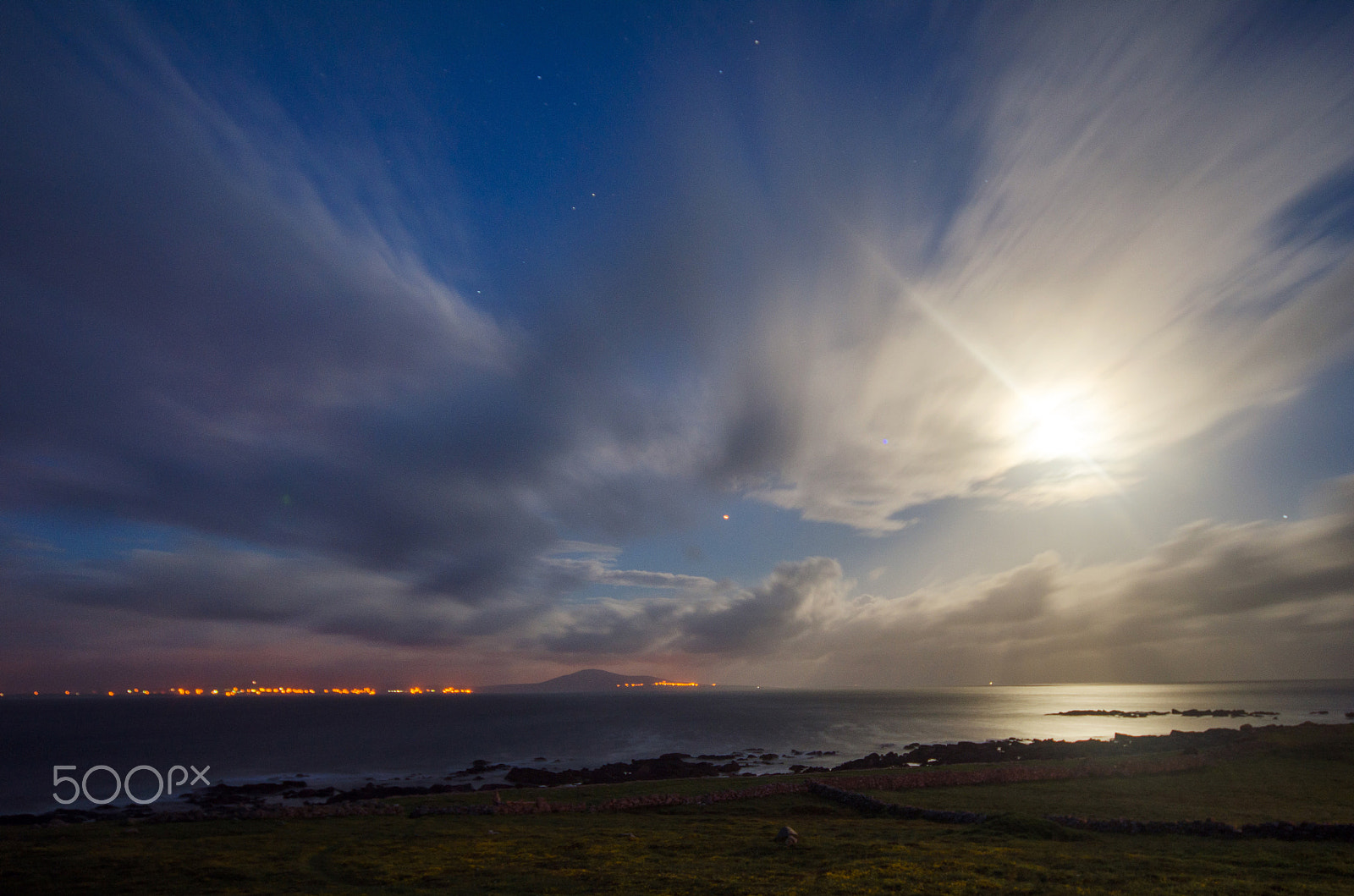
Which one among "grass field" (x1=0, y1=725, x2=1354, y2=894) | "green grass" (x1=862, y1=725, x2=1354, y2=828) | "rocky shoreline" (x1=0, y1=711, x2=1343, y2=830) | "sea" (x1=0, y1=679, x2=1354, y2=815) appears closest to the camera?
"grass field" (x1=0, y1=725, x2=1354, y2=894)

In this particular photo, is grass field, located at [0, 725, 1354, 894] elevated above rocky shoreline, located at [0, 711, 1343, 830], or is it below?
above

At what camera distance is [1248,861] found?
1891cm

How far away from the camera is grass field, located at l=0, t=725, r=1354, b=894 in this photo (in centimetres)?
1759

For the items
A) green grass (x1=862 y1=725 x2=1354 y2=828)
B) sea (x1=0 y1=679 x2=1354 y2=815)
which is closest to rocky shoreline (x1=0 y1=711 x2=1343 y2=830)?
green grass (x1=862 y1=725 x2=1354 y2=828)

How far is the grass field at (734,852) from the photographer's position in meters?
17.6

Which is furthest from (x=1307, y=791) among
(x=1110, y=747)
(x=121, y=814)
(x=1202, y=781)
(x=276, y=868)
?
(x=121, y=814)

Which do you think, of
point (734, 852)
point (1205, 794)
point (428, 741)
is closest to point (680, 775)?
point (734, 852)

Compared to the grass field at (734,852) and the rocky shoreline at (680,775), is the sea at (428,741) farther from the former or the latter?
the grass field at (734,852)

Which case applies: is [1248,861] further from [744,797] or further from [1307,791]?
[744,797]

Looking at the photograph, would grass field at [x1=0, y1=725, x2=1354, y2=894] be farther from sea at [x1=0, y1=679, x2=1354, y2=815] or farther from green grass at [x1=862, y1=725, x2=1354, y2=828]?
sea at [x1=0, y1=679, x2=1354, y2=815]

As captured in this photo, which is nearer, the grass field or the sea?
the grass field

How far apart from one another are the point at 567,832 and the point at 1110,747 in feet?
216

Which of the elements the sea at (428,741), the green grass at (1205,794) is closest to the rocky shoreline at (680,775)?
the green grass at (1205,794)

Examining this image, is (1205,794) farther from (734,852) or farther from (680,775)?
(680,775)
